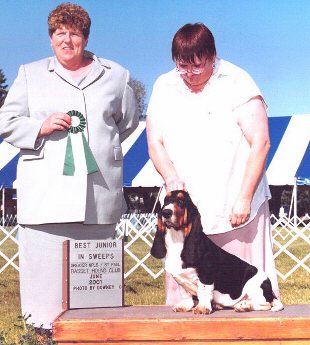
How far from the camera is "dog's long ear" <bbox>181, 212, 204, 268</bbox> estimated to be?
98.3 inches

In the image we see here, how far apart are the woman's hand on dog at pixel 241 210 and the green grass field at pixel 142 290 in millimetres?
2077

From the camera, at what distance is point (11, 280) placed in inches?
308

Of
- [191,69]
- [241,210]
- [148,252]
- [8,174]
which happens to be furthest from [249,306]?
[8,174]

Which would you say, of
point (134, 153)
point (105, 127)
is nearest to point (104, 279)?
point (105, 127)

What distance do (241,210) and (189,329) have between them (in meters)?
0.47

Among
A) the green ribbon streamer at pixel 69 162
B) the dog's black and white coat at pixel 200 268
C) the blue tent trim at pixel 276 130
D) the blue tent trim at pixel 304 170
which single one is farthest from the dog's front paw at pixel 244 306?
the blue tent trim at pixel 304 170

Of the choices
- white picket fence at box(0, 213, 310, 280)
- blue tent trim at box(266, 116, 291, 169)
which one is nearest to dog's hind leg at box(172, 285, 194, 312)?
white picket fence at box(0, 213, 310, 280)

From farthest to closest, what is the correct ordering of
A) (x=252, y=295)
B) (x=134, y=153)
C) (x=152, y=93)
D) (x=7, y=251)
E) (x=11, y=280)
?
(x=134, y=153) → (x=7, y=251) → (x=11, y=280) → (x=152, y=93) → (x=252, y=295)

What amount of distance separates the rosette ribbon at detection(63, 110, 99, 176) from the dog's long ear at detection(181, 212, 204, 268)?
2.59 ft

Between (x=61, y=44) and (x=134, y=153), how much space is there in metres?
10.4

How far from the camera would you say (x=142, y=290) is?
22.7ft

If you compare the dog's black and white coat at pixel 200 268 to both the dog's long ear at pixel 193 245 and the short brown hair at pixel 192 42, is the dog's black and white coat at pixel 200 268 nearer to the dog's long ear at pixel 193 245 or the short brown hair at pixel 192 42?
the dog's long ear at pixel 193 245

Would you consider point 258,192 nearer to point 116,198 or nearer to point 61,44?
point 116,198

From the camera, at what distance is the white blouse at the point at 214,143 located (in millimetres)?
2750
